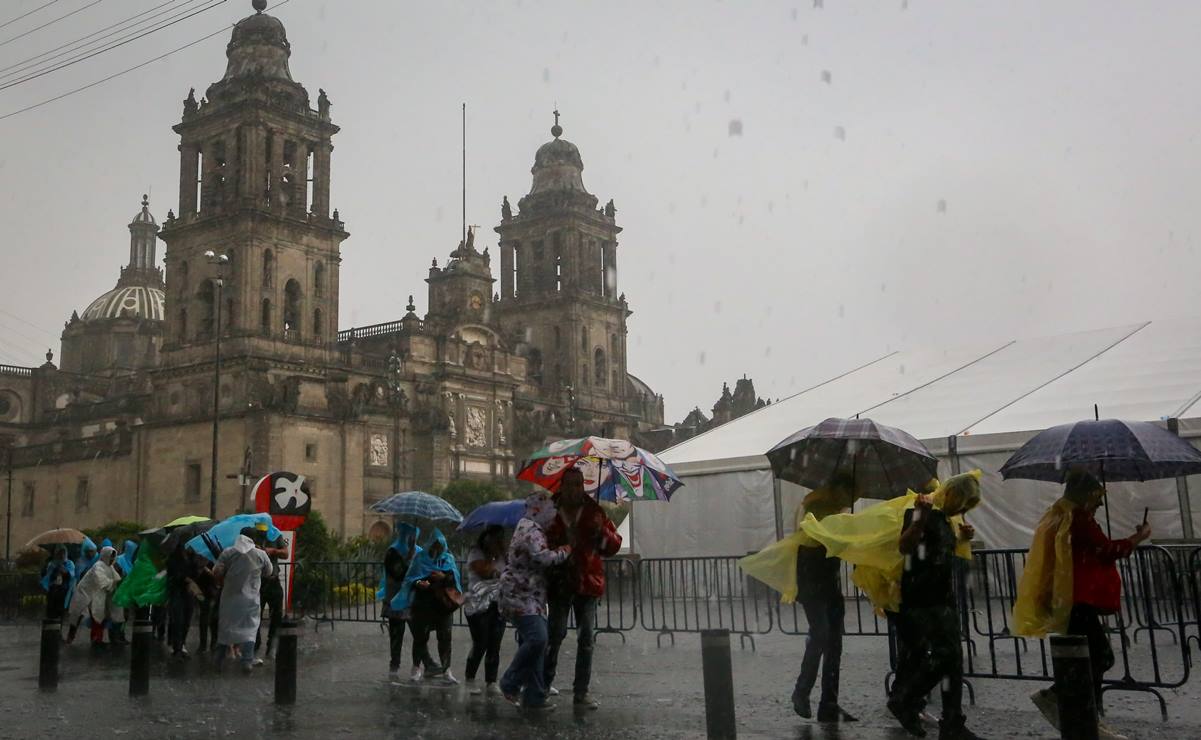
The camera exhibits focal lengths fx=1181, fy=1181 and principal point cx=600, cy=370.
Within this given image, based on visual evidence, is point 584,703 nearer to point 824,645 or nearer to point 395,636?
point 824,645

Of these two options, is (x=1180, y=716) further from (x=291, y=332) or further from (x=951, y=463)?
(x=291, y=332)

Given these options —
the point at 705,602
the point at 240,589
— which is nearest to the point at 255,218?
the point at 705,602

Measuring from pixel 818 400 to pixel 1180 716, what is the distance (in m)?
14.6

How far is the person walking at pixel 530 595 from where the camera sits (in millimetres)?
8703

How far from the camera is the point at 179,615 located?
14328mm

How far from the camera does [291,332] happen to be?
52688mm

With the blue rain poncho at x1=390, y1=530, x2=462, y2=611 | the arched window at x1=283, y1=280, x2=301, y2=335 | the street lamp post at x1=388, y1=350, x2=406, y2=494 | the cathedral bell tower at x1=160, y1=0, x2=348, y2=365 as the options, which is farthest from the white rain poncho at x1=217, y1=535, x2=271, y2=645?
the street lamp post at x1=388, y1=350, x2=406, y2=494

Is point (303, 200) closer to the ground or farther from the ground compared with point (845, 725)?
farther from the ground

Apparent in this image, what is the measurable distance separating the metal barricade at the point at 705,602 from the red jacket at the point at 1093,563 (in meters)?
6.43

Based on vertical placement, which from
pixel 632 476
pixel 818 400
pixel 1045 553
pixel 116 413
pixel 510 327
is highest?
pixel 510 327

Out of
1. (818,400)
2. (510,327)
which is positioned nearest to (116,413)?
(510,327)

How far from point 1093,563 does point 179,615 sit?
35.5 feet

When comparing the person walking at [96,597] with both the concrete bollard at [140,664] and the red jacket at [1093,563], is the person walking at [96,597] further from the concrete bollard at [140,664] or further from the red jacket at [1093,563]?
the red jacket at [1093,563]

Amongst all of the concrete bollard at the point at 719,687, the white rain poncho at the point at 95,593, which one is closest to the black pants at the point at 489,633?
the concrete bollard at the point at 719,687
